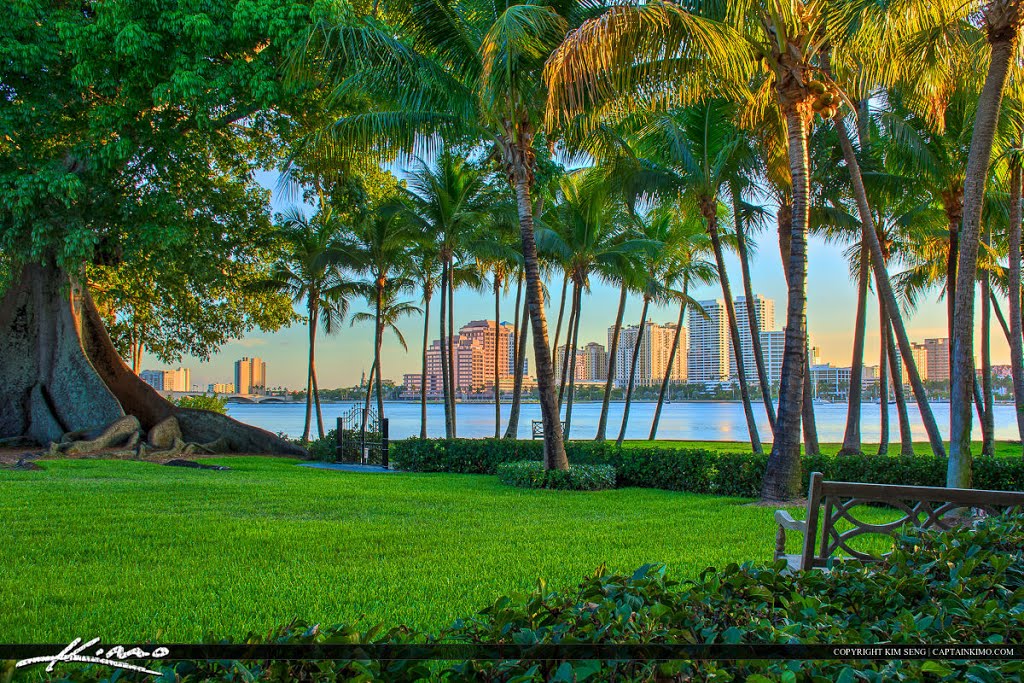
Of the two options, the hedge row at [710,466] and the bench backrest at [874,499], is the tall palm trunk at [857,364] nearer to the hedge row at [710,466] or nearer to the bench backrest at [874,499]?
the hedge row at [710,466]

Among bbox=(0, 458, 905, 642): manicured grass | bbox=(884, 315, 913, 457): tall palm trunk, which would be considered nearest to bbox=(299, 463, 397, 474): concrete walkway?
bbox=(0, 458, 905, 642): manicured grass

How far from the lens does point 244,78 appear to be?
13.0m

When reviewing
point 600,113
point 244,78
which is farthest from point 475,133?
point 244,78

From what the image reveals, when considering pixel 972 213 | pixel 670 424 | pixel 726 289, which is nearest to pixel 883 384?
pixel 726 289

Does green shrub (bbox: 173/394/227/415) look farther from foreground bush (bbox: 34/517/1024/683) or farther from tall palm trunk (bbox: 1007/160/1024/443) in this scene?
foreground bush (bbox: 34/517/1024/683)

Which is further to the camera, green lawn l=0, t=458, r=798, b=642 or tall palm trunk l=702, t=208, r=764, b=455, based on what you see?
tall palm trunk l=702, t=208, r=764, b=455

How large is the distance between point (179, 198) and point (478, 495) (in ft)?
32.1

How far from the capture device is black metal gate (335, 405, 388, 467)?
18.9 meters

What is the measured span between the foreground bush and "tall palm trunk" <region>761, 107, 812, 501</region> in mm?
6985

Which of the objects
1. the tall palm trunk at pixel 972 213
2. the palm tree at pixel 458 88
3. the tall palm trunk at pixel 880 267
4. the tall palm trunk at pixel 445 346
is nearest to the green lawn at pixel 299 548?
the tall palm trunk at pixel 972 213

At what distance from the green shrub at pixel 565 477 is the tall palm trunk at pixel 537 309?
8.2 inches

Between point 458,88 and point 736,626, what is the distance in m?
10.7

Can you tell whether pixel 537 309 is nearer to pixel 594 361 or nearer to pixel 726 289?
pixel 726 289

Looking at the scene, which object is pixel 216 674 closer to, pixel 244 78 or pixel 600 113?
pixel 600 113
